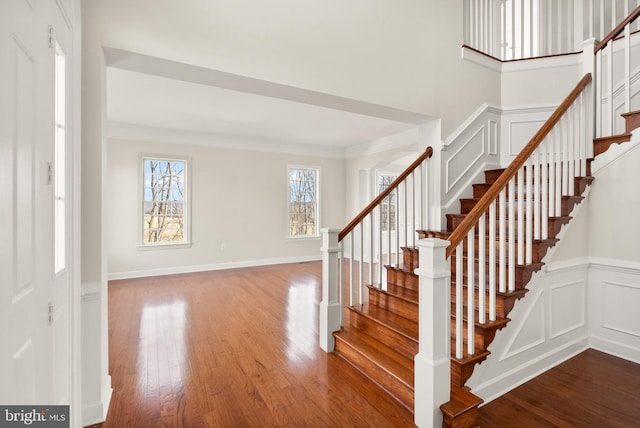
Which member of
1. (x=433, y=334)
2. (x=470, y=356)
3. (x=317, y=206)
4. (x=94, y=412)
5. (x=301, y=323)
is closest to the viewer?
(x=433, y=334)

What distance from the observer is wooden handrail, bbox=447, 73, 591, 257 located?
1868 mm

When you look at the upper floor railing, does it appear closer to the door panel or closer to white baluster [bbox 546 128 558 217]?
white baluster [bbox 546 128 558 217]

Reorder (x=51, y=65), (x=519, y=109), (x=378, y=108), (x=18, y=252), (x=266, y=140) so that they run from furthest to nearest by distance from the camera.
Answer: (x=266, y=140)
(x=519, y=109)
(x=378, y=108)
(x=51, y=65)
(x=18, y=252)

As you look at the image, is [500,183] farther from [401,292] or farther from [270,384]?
[270,384]

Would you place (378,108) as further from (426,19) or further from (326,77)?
(426,19)

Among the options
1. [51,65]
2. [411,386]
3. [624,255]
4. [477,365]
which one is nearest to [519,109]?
[624,255]

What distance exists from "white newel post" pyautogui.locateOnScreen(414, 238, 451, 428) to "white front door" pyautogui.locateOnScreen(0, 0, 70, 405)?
1.80m

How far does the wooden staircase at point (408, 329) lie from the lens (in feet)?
6.38

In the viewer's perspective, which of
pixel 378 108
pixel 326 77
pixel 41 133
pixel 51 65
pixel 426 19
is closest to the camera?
pixel 41 133

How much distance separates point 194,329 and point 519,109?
14.7ft

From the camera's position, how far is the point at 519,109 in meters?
3.71

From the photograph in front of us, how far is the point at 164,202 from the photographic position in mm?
5867

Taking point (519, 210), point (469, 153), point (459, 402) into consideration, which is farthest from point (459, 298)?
point (469, 153)

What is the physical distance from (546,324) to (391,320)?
1215mm
